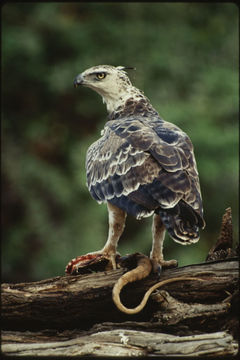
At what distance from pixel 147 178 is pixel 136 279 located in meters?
0.81

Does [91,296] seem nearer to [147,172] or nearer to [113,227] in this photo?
[113,227]

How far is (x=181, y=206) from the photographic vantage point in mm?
4051

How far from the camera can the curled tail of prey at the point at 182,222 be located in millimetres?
3912

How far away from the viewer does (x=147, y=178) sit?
13.7ft

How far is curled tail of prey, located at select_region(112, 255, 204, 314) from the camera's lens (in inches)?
154

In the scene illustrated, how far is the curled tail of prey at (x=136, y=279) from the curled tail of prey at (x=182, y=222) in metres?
0.48

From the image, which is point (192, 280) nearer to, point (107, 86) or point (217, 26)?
point (107, 86)

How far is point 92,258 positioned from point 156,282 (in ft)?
2.18

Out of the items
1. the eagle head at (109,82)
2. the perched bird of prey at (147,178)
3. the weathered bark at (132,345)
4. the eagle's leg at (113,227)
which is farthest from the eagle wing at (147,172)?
the weathered bark at (132,345)

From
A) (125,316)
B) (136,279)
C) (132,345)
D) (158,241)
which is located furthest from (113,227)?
(132,345)

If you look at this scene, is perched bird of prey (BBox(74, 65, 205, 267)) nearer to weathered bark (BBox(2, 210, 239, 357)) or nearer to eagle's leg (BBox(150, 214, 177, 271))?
eagle's leg (BBox(150, 214, 177, 271))

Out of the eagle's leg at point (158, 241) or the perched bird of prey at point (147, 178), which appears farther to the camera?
the eagle's leg at point (158, 241)

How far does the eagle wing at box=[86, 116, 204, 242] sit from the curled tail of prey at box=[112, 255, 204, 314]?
1.59ft

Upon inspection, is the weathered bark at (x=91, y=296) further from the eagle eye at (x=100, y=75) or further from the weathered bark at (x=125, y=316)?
the eagle eye at (x=100, y=75)
